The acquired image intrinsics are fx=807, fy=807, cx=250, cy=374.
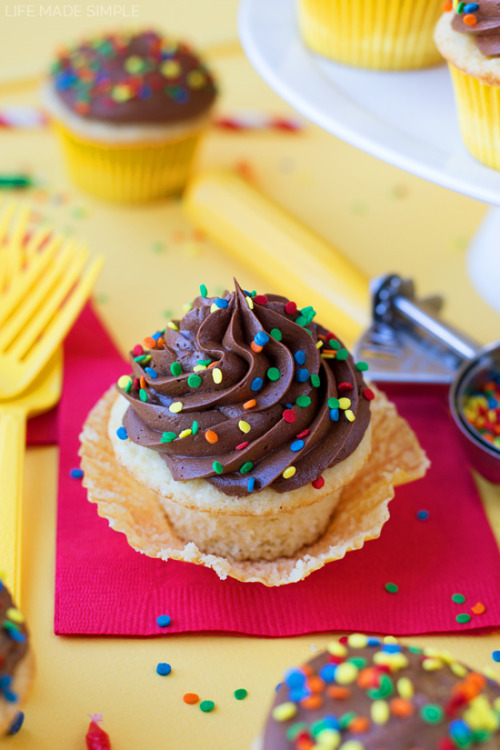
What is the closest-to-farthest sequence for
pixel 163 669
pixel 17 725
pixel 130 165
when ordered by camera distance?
pixel 17 725 < pixel 163 669 < pixel 130 165

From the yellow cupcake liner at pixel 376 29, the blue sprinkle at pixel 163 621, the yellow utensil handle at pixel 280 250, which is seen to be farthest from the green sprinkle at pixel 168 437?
the yellow cupcake liner at pixel 376 29

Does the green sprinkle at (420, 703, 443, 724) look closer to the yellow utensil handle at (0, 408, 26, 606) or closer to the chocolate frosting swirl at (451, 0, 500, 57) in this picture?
the yellow utensil handle at (0, 408, 26, 606)

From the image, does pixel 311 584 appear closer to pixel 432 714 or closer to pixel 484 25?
pixel 432 714

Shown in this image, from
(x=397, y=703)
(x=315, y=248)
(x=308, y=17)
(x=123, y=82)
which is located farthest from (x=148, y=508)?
(x=123, y=82)

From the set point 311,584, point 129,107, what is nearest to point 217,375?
point 311,584

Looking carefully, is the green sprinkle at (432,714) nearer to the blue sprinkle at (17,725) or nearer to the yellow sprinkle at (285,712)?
the yellow sprinkle at (285,712)

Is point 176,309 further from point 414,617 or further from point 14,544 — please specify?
point 414,617
